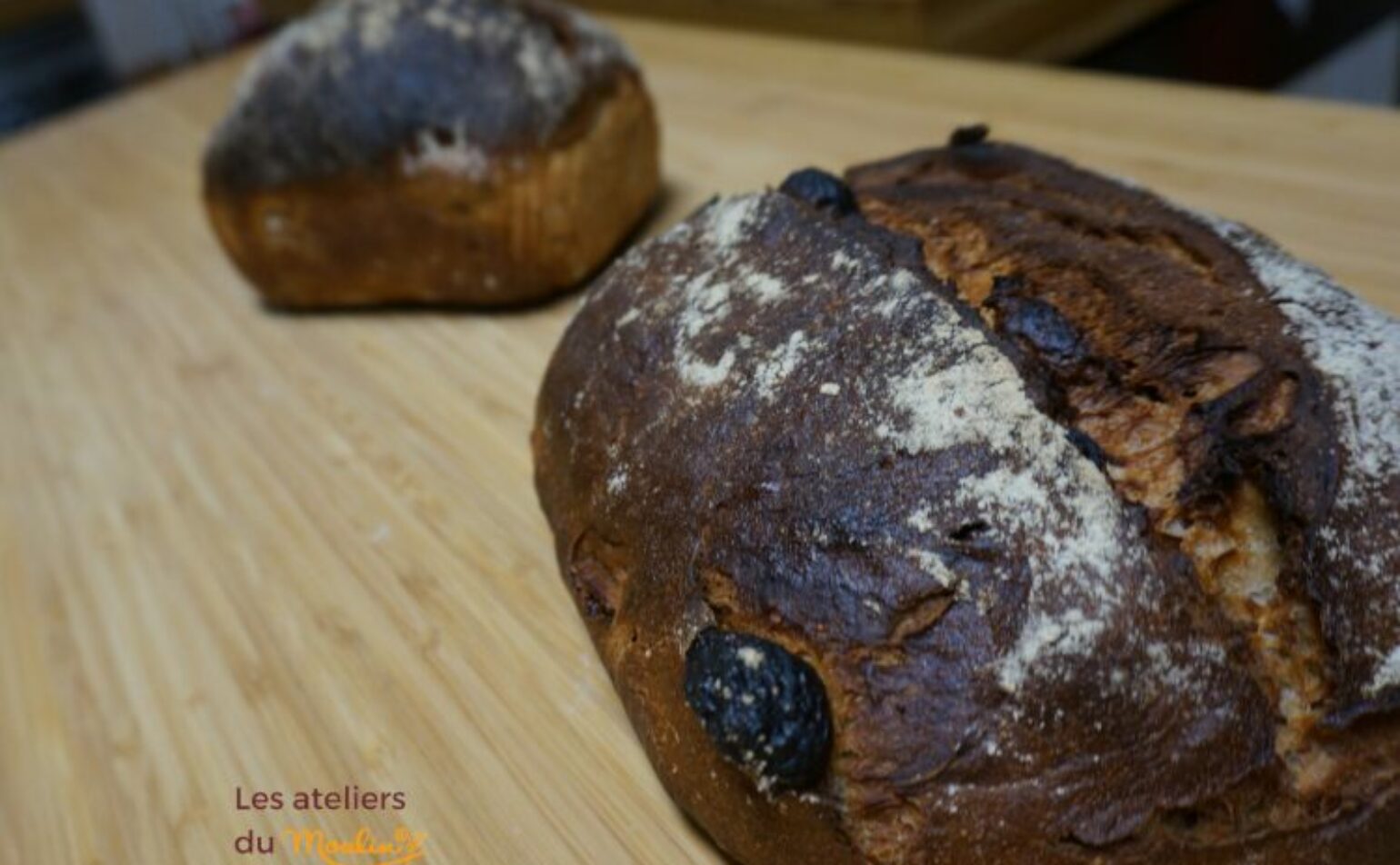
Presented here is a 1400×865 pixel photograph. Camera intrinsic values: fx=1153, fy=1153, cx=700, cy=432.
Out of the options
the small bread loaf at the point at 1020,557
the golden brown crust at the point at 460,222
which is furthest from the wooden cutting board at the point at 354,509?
the small bread loaf at the point at 1020,557

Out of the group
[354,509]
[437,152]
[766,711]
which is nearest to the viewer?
[766,711]

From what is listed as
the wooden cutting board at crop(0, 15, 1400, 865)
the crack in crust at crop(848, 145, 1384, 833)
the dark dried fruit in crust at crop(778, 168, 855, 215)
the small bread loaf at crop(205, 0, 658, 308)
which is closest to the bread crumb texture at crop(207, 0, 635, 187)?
the small bread loaf at crop(205, 0, 658, 308)

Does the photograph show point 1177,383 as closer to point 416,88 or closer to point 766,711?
point 766,711

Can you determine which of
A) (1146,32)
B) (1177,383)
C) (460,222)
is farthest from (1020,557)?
(1146,32)

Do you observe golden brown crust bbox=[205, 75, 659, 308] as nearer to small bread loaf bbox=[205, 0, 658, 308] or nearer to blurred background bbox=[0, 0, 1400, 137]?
small bread loaf bbox=[205, 0, 658, 308]

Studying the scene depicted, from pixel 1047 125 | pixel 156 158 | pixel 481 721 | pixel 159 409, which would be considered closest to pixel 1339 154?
pixel 1047 125

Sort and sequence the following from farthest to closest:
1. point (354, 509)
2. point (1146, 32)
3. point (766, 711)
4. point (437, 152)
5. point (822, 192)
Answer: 1. point (1146, 32)
2. point (437, 152)
3. point (354, 509)
4. point (822, 192)
5. point (766, 711)

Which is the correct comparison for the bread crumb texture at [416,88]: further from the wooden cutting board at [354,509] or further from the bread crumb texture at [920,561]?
the bread crumb texture at [920,561]

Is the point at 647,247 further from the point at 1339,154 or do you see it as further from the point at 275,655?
the point at 1339,154
